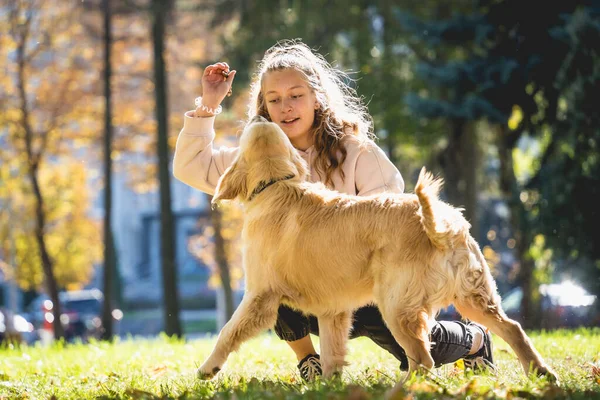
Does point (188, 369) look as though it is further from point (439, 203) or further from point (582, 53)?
point (582, 53)

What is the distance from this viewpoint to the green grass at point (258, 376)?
385cm

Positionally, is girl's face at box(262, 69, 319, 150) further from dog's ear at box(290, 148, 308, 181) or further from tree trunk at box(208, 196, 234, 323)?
tree trunk at box(208, 196, 234, 323)

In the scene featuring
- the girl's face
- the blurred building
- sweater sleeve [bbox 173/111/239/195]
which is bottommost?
the blurred building

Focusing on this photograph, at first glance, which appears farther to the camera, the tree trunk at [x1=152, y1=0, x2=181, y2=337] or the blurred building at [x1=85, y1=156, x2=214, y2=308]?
the blurred building at [x1=85, y1=156, x2=214, y2=308]

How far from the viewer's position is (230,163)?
5.44 metres

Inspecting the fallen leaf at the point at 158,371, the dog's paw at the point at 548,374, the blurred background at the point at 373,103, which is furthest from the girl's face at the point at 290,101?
the blurred background at the point at 373,103

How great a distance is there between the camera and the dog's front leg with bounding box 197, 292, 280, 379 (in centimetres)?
430

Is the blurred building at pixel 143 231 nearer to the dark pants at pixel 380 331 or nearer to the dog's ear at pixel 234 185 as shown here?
the dark pants at pixel 380 331

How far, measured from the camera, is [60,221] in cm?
3148

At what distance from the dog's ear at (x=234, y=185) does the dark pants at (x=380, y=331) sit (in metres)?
0.77

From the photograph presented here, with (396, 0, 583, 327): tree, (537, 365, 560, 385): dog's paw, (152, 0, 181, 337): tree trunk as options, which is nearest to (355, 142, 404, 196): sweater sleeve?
(537, 365, 560, 385): dog's paw

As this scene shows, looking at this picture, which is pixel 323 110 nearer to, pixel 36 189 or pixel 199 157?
pixel 199 157

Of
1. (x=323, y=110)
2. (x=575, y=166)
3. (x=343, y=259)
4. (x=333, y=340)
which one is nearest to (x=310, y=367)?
(x=333, y=340)

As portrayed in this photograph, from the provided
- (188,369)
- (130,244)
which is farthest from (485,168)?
(130,244)
